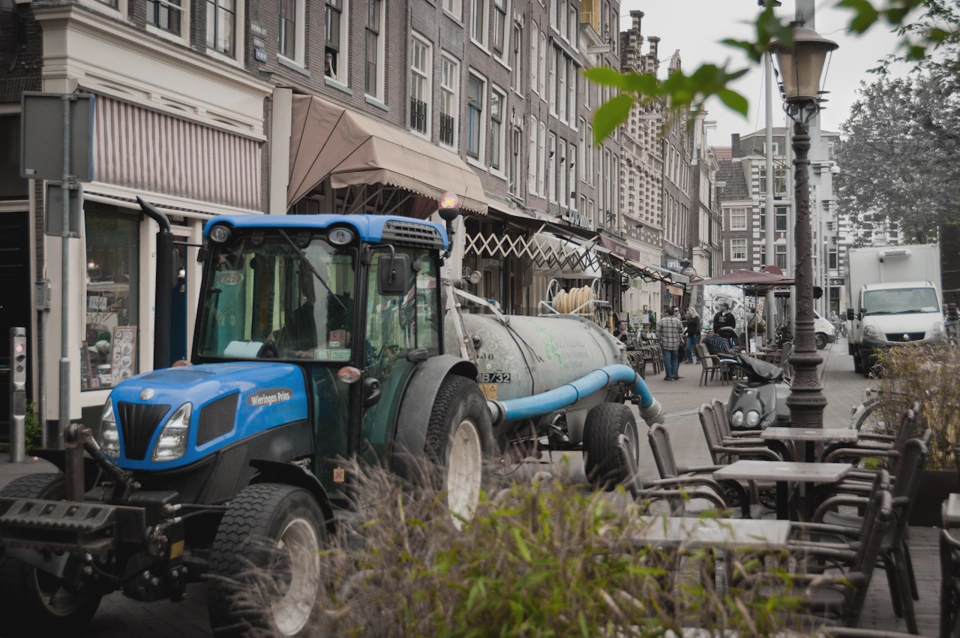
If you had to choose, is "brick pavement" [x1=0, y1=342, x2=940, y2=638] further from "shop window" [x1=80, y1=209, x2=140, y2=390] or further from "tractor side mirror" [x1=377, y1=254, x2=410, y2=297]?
"tractor side mirror" [x1=377, y1=254, x2=410, y2=297]

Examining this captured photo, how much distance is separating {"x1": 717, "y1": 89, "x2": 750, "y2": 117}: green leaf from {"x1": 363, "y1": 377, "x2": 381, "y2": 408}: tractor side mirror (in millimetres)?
4394

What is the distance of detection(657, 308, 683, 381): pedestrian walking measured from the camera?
2458 cm

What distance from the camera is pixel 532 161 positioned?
109 feet

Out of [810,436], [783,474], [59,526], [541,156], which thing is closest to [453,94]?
[541,156]

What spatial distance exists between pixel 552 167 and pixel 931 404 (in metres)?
27.5

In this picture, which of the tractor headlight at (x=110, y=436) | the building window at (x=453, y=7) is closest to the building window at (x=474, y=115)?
the building window at (x=453, y=7)

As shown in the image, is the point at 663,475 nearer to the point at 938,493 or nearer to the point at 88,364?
the point at 938,493

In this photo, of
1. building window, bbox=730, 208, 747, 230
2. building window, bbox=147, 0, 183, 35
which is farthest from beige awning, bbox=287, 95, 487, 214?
building window, bbox=730, 208, 747, 230

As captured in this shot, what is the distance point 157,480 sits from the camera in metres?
5.27

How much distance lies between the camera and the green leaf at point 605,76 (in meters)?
1.89

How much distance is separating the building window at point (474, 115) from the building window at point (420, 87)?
10.5 feet

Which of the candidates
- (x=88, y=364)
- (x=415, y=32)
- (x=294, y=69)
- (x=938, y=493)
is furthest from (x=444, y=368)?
(x=415, y=32)

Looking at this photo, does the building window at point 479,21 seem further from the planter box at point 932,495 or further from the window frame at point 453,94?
the planter box at point 932,495

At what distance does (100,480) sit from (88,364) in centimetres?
768
